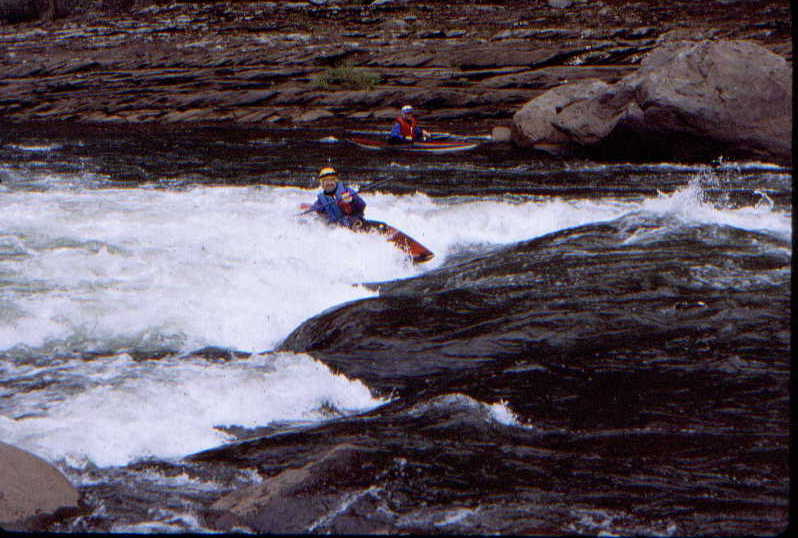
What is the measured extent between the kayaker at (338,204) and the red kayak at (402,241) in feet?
Answer: 0.50

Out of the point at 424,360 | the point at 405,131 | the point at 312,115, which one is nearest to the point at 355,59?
the point at 312,115

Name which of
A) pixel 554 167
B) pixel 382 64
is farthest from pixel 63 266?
pixel 382 64

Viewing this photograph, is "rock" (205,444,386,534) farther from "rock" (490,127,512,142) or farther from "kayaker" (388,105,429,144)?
"rock" (490,127,512,142)

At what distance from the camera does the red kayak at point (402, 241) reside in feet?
28.7

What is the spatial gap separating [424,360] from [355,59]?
19927mm

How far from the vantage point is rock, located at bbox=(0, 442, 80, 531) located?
3400 millimetres

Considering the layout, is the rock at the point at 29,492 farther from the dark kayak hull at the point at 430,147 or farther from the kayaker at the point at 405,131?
the kayaker at the point at 405,131

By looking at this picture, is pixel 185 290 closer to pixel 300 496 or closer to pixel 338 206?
pixel 338 206

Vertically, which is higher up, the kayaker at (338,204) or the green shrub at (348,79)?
the green shrub at (348,79)

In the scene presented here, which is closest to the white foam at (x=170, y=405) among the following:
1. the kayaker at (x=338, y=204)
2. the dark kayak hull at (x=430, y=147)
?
the kayaker at (x=338, y=204)

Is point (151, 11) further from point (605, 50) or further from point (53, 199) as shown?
point (53, 199)

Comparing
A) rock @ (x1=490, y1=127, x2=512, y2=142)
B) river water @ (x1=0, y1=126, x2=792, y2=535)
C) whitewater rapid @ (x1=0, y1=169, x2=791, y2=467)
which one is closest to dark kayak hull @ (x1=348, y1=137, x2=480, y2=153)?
rock @ (x1=490, y1=127, x2=512, y2=142)

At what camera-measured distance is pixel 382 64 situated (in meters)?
23.5

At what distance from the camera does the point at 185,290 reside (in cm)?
769
